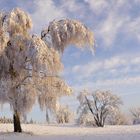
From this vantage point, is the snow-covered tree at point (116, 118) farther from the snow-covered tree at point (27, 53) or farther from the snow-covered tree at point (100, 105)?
the snow-covered tree at point (27, 53)

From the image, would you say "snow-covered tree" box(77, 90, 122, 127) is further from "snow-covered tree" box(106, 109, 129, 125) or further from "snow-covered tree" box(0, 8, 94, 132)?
"snow-covered tree" box(0, 8, 94, 132)

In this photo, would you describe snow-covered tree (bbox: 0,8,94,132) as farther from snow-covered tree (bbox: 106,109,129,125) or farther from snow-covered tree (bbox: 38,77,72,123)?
snow-covered tree (bbox: 106,109,129,125)

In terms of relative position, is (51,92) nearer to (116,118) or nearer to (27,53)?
(27,53)

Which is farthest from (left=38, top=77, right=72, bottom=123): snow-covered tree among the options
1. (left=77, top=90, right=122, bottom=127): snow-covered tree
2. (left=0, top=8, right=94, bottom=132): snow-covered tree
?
(left=77, top=90, right=122, bottom=127): snow-covered tree

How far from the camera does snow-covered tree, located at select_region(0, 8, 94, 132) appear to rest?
25750mm

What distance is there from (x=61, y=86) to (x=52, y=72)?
5.24ft

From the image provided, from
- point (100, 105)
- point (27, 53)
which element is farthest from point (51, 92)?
point (100, 105)

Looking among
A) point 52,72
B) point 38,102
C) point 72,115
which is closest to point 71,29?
point 52,72

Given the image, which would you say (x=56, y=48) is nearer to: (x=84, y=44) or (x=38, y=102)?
(x=84, y=44)

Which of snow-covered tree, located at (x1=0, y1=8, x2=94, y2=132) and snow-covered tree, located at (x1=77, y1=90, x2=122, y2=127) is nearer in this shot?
snow-covered tree, located at (x1=0, y1=8, x2=94, y2=132)

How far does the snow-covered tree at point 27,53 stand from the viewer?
2575cm

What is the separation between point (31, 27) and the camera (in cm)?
2878

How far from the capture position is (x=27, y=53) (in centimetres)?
2586

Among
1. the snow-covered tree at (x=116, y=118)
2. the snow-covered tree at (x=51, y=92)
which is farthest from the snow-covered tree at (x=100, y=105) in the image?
the snow-covered tree at (x=51, y=92)
